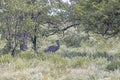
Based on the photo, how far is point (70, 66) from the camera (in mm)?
10414

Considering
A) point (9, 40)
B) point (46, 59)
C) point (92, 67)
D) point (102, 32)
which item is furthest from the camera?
point (102, 32)

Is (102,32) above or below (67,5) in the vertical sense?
below

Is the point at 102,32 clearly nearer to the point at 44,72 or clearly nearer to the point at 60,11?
the point at 60,11

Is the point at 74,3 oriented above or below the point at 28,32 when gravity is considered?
above

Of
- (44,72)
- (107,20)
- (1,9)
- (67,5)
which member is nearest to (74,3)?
(67,5)

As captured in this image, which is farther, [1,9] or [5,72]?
[1,9]

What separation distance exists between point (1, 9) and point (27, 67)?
343cm

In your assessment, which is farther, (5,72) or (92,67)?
(92,67)

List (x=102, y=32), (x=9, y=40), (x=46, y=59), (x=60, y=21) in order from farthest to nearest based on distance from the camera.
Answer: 1. (x=60, y=21)
2. (x=102, y=32)
3. (x=9, y=40)
4. (x=46, y=59)

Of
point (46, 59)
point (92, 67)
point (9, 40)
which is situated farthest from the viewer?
point (9, 40)

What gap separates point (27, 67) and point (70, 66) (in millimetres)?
1451

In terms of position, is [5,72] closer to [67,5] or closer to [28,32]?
[28,32]

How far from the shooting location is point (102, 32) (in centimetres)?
1386

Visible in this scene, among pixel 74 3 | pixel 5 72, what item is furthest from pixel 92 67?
pixel 74 3
